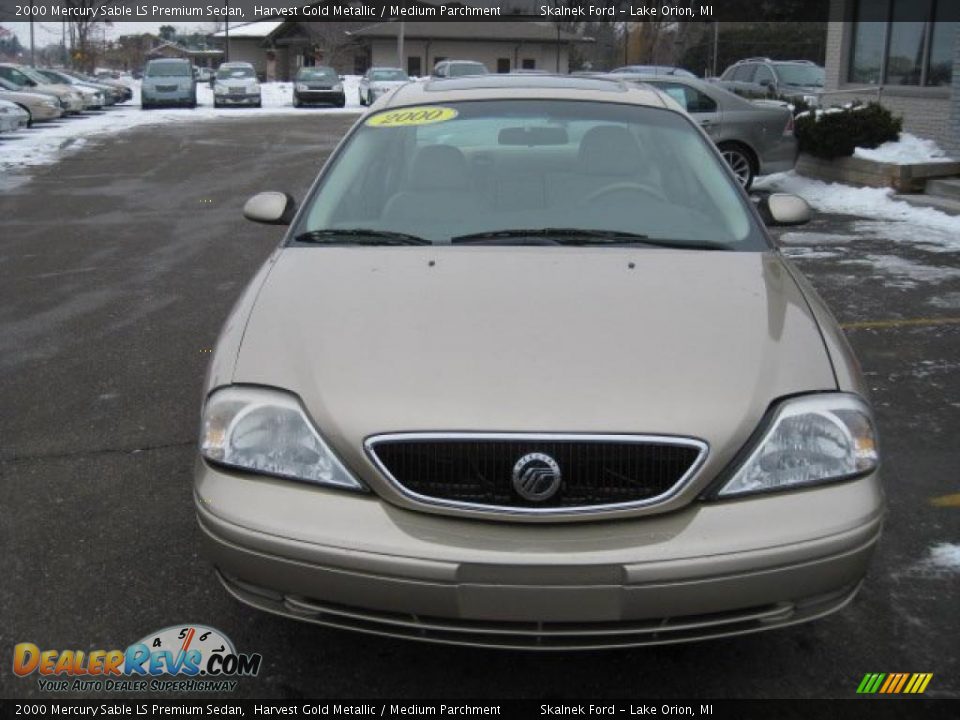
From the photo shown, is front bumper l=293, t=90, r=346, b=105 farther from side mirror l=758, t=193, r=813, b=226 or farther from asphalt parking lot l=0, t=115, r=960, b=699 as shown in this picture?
side mirror l=758, t=193, r=813, b=226

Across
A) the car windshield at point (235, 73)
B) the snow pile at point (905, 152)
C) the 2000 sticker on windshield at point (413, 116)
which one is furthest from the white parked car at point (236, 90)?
the 2000 sticker on windshield at point (413, 116)

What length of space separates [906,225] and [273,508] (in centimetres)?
984

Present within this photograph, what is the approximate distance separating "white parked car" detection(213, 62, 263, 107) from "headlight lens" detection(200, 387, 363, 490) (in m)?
36.1

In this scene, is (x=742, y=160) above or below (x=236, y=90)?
below

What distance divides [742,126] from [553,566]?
11.0 m

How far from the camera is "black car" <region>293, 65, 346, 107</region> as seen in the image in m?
37.2

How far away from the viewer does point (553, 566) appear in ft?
7.62

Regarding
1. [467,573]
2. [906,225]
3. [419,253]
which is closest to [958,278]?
[906,225]

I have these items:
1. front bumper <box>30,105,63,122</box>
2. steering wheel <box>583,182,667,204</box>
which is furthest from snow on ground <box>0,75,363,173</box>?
steering wheel <box>583,182,667,204</box>

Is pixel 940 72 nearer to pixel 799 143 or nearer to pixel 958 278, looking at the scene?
pixel 799 143

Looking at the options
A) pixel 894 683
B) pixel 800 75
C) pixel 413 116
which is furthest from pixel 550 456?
pixel 800 75

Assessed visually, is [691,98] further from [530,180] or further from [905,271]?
[530,180]

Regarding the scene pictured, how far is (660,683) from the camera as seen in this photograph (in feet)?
9.17

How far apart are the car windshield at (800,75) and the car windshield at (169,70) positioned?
2393 centimetres
